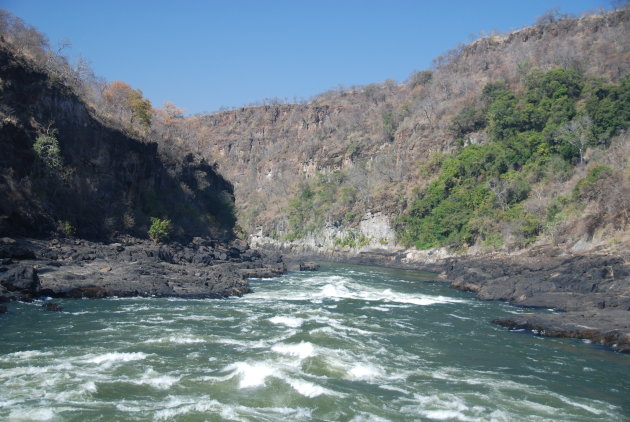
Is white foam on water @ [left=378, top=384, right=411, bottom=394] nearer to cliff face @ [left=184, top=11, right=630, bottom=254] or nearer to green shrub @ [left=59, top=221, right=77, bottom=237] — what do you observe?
green shrub @ [left=59, top=221, right=77, bottom=237]

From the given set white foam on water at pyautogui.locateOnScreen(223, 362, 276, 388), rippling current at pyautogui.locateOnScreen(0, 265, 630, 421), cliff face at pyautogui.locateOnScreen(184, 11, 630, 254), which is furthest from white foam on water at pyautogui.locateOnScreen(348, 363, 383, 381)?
cliff face at pyautogui.locateOnScreen(184, 11, 630, 254)

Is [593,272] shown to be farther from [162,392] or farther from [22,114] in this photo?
[22,114]

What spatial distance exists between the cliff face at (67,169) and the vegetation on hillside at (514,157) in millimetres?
29645

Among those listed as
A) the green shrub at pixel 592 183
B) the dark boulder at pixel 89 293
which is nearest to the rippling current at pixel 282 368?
the dark boulder at pixel 89 293

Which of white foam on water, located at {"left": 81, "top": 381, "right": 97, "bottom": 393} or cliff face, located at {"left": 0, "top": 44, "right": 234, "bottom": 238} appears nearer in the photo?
white foam on water, located at {"left": 81, "top": 381, "right": 97, "bottom": 393}

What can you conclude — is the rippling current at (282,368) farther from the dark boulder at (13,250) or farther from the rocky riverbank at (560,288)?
the dark boulder at (13,250)

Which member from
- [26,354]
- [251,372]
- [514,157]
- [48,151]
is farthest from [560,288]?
[514,157]

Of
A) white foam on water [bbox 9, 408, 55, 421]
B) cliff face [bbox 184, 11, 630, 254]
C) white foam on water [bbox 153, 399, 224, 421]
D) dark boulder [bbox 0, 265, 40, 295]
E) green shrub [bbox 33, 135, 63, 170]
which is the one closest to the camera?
white foam on water [bbox 9, 408, 55, 421]

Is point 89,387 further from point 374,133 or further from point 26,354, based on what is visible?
point 374,133

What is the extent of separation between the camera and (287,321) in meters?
19.8

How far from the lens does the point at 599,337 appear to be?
1778 cm

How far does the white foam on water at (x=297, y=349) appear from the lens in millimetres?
A: 14586

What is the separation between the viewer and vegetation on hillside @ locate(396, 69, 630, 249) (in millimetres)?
51469

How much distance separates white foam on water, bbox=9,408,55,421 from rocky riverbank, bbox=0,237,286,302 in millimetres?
10227
